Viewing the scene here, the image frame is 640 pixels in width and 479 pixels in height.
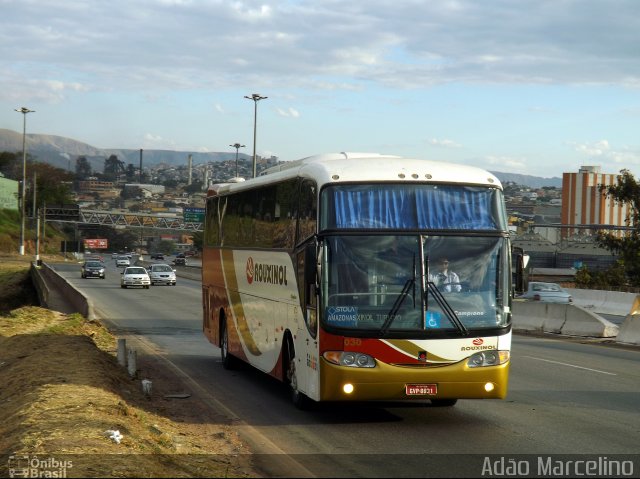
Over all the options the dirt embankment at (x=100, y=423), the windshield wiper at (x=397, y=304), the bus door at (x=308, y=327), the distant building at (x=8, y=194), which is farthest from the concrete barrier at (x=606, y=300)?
the distant building at (x=8, y=194)

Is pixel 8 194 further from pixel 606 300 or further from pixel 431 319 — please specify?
pixel 431 319

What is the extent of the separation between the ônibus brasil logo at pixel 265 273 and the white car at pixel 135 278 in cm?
4101

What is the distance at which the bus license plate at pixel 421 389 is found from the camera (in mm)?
11930

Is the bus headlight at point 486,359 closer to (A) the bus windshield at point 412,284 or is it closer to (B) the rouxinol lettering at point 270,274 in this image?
(A) the bus windshield at point 412,284

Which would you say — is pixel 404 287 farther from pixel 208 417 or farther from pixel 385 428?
pixel 208 417

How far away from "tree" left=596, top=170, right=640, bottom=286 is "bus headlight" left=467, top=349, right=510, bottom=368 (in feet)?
147

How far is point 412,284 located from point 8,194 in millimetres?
139303

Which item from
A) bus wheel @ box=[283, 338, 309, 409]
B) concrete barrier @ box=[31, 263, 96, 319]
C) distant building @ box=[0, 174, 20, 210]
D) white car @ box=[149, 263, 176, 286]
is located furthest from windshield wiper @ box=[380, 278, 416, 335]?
distant building @ box=[0, 174, 20, 210]

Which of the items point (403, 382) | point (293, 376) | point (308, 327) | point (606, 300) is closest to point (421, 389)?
point (403, 382)

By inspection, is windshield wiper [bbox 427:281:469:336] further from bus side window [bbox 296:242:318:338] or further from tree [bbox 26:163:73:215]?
tree [bbox 26:163:73:215]

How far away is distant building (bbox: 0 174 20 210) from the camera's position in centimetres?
14038

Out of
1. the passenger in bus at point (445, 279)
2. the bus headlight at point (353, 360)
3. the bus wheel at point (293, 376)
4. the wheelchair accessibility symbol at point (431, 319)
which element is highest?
the passenger in bus at point (445, 279)

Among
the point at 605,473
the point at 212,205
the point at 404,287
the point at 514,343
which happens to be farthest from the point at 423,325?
the point at 514,343

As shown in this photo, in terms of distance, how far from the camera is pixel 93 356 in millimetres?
17984
